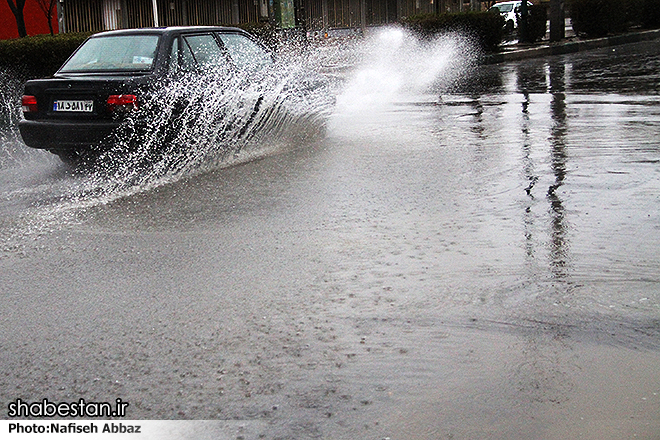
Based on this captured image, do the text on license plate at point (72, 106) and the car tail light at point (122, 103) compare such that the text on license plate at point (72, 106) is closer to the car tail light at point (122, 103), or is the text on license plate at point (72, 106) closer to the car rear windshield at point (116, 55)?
the car tail light at point (122, 103)

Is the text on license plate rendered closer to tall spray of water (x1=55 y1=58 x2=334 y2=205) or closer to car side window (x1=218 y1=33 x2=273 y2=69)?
tall spray of water (x1=55 y1=58 x2=334 y2=205)

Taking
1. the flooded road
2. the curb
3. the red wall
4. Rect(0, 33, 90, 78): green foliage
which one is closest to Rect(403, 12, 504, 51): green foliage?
the curb

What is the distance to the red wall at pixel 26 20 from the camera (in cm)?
3328

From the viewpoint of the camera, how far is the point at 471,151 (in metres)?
8.57

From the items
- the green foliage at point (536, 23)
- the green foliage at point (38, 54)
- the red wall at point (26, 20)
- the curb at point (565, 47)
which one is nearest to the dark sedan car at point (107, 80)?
the green foliage at point (38, 54)

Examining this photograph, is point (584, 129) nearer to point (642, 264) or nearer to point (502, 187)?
point (502, 187)

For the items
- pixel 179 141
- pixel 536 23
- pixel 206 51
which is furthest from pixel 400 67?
pixel 179 141

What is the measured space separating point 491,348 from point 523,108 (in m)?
8.61

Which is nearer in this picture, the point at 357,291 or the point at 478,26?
the point at 357,291

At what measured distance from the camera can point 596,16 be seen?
2641 centimetres

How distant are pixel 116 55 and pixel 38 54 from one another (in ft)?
28.6

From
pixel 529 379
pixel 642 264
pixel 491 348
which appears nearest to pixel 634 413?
pixel 529 379

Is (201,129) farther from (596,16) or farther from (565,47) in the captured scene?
(596,16)

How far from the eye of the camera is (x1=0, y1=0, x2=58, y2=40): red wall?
33281mm
